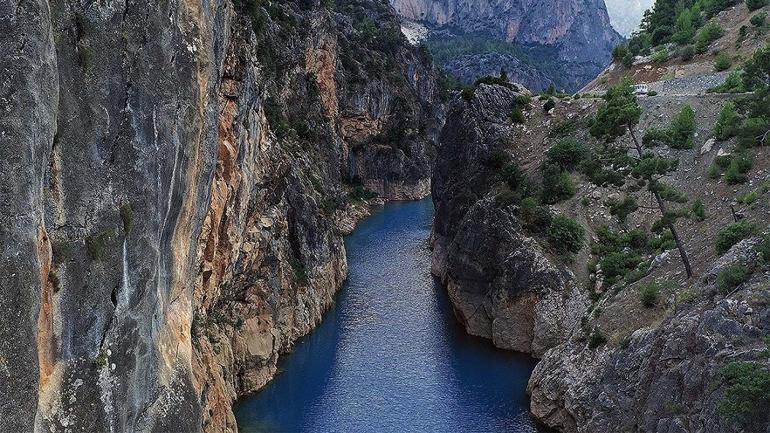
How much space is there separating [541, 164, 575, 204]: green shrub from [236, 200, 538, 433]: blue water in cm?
1035

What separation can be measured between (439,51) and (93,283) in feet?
579

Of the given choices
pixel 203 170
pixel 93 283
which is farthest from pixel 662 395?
pixel 93 283

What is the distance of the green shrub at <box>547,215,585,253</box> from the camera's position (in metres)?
41.7

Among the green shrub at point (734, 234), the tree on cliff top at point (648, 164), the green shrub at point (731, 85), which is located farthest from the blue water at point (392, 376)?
the green shrub at point (731, 85)

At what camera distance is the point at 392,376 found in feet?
124

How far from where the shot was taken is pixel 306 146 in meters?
66.1

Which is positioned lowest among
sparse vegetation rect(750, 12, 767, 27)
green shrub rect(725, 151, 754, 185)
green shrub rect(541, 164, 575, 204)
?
green shrub rect(541, 164, 575, 204)

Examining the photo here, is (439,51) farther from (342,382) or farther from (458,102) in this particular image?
(342,382)

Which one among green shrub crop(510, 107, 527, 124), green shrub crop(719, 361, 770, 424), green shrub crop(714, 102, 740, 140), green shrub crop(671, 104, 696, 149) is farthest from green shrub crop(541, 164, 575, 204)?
green shrub crop(719, 361, 770, 424)

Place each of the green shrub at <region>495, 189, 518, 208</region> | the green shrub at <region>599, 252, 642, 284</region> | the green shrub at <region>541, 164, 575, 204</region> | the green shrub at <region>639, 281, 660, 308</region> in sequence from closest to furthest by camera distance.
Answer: the green shrub at <region>639, 281, 660, 308</region>, the green shrub at <region>599, 252, 642, 284</region>, the green shrub at <region>541, 164, 575, 204</region>, the green shrub at <region>495, 189, 518, 208</region>

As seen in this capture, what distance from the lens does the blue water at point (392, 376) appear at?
3316cm

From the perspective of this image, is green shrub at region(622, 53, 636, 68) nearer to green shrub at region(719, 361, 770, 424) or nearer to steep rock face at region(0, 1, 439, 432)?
steep rock face at region(0, 1, 439, 432)

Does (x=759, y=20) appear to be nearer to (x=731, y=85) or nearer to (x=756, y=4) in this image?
(x=756, y=4)

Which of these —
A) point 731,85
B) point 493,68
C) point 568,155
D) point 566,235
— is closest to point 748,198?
point 566,235
